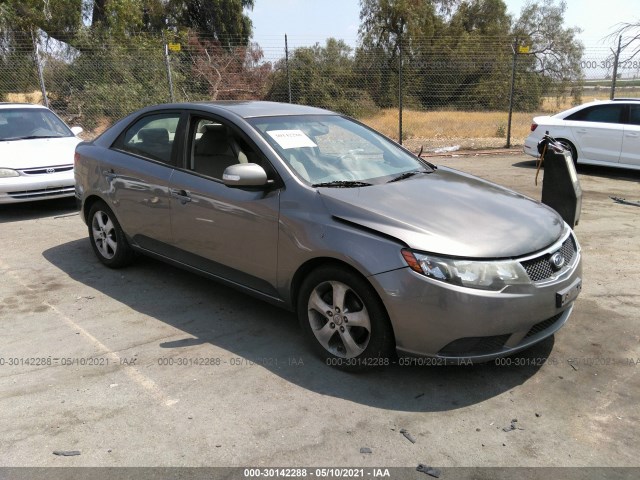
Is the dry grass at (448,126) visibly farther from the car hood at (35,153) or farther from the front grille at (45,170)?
the front grille at (45,170)

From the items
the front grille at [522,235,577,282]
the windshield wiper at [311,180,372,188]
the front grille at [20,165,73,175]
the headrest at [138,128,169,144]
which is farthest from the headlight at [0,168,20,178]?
the front grille at [522,235,577,282]

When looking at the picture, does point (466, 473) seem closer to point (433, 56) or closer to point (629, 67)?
point (629, 67)

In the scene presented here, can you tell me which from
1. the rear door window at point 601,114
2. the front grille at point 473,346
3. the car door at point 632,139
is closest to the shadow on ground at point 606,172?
the car door at point 632,139

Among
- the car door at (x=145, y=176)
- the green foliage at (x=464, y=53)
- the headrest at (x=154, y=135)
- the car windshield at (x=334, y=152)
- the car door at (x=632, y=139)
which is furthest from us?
the green foliage at (x=464, y=53)

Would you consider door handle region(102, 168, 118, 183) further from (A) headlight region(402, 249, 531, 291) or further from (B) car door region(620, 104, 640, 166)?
(B) car door region(620, 104, 640, 166)

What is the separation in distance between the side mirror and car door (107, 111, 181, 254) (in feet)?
3.24

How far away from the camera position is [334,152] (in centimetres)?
418

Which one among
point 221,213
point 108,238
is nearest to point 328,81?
point 108,238

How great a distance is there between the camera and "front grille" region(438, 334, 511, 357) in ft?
10.1

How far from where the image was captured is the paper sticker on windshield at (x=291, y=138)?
4.00 metres

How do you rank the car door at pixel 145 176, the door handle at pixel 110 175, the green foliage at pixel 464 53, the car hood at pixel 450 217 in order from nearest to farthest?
the car hood at pixel 450 217 → the car door at pixel 145 176 → the door handle at pixel 110 175 → the green foliage at pixel 464 53

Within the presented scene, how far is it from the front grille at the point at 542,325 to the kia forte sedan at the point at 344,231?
10 mm

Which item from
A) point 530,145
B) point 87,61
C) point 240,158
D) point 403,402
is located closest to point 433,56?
point 530,145

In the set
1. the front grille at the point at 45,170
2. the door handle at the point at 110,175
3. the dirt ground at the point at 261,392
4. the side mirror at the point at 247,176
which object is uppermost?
the side mirror at the point at 247,176
